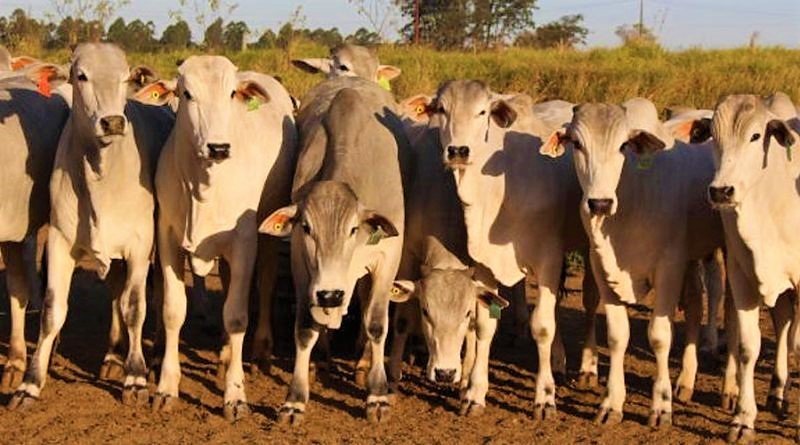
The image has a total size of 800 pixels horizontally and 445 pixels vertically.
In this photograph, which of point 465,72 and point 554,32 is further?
point 554,32

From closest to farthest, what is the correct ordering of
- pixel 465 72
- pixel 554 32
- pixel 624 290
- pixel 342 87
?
pixel 624 290 < pixel 342 87 < pixel 465 72 < pixel 554 32

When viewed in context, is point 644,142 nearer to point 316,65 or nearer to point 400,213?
point 400,213

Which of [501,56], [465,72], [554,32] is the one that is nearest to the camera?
[465,72]

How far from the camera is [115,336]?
10031mm

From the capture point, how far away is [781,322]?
930 cm

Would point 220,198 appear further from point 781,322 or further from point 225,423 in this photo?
point 781,322

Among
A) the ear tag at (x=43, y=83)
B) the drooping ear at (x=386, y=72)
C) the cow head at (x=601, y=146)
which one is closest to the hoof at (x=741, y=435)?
the cow head at (x=601, y=146)

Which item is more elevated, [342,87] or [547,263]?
[342,87]

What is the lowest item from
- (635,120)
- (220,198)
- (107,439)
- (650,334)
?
(107,439)

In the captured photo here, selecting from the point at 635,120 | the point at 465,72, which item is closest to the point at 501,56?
the point at 465,72

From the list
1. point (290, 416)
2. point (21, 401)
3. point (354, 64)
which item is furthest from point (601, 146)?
point (354, 64)

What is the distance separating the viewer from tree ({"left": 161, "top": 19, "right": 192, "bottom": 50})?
25.1 metres

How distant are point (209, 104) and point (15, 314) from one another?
7.82 feet

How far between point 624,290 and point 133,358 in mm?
3309
